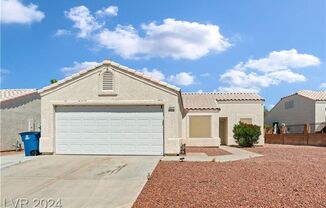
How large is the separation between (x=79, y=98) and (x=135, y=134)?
3076 mm

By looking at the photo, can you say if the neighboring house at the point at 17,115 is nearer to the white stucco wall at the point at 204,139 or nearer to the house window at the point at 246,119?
the white stucco wall at the point at 204,139

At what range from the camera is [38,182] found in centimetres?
1123

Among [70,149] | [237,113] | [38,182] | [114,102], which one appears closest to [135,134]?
[114,102]

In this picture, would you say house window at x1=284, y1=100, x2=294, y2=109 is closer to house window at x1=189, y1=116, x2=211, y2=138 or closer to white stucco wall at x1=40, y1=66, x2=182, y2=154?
house window at x1=189, y1=116, x2=211, y2=138

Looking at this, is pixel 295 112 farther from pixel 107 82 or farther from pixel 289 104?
pixel 107 82

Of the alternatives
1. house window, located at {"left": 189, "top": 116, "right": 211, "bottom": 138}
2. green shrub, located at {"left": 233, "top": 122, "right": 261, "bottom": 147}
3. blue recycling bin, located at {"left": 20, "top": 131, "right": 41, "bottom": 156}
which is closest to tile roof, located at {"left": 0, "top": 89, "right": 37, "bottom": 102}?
blue recycling bin, located at {"left": 20, "top": 131, "right": 41, "bottom": 156}

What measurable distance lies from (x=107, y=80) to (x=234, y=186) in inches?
379

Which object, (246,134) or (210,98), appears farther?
(210,98)

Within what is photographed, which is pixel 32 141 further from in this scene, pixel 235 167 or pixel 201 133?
pixel 201 133

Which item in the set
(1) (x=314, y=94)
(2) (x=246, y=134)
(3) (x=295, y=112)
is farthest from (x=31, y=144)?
(3) (x=295, y=112)

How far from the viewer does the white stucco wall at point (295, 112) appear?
41625 millimetres

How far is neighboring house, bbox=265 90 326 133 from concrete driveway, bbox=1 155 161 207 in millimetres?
27140

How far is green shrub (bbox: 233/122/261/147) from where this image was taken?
27625 mm

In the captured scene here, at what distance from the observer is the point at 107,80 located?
58.8 ft
